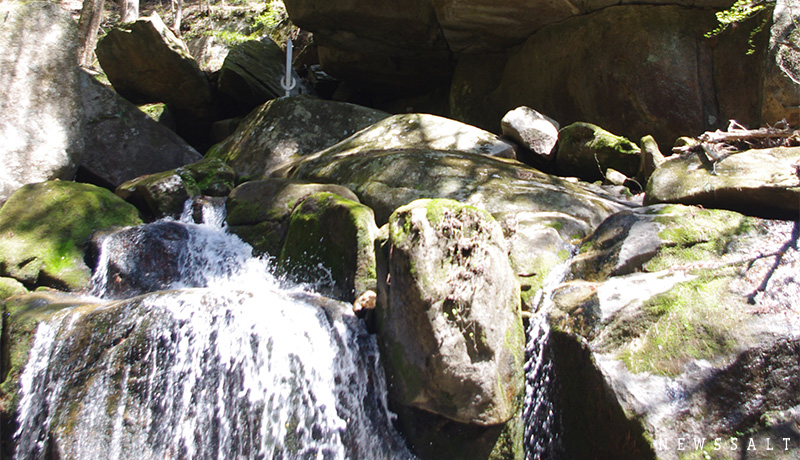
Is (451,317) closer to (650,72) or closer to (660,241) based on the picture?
(660,241)

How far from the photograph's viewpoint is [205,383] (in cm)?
309

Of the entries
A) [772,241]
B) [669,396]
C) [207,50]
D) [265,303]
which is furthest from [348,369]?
[207,50]

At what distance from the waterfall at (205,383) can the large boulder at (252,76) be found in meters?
5.50

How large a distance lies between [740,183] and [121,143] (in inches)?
256

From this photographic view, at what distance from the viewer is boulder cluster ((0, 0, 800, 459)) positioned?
9.07 feet

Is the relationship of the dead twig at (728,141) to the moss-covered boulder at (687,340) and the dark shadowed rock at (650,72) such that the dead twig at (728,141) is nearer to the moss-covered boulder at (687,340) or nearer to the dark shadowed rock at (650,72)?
the moss-covered boulder at (687,340)

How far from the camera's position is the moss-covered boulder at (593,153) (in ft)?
18.1

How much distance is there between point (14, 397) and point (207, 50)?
9030 mm

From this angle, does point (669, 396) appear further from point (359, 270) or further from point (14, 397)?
point (14, 397)

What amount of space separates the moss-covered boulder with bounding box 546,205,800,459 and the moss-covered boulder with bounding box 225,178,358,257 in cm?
237

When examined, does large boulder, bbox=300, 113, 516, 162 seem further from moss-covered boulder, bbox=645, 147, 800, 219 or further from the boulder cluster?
moss-covered boulder, bbox=645, 147, 800, 219

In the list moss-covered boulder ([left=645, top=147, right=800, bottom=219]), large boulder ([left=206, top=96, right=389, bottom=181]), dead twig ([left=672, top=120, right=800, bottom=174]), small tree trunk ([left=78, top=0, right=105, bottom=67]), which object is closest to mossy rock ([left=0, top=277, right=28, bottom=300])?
large boulder ([left=206, top=96, right=389, bottom=181])

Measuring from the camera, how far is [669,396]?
2.60m

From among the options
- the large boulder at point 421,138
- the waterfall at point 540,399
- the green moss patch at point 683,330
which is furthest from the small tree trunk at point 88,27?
the green moss patch at point 683,330
